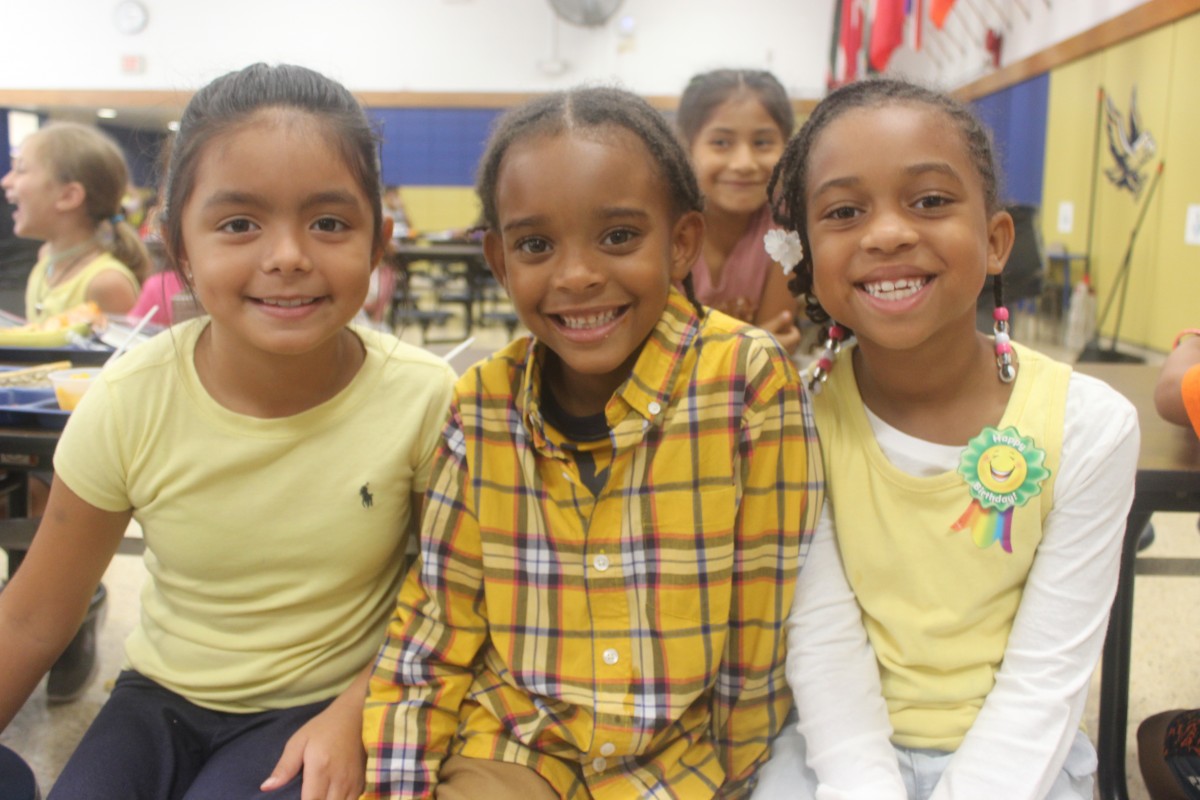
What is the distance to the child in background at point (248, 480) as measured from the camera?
1.03 m

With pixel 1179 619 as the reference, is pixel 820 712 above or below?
above

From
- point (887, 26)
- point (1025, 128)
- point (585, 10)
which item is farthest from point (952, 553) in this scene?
point (585, 10)

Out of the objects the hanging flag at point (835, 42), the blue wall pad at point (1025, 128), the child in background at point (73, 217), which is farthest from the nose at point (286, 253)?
the hanging flag at point (835, 42)

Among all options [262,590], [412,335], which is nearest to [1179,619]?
[262,590]

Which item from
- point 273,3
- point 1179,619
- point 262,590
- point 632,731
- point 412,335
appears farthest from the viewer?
point 273,3

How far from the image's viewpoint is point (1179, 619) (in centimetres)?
225

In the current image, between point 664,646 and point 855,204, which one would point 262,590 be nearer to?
point 664,646

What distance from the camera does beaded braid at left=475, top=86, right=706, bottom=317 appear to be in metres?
1.04

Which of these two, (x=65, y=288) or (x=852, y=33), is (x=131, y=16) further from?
(x=65, y=288)

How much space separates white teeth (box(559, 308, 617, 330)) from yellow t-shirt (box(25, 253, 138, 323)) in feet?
6.89

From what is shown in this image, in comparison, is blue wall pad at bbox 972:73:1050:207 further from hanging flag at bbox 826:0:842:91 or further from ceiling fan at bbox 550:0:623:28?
ceiling fan at bbox 550:0:623:28

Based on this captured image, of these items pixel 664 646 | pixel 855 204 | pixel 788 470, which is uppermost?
pixel 855 204

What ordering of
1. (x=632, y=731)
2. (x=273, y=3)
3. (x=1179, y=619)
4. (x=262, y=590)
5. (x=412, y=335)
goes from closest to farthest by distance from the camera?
(x=632, y=731) → (x=262, y=590) → (x=1179, y=619) → (x=412, y=335) → (x=273, y=3)

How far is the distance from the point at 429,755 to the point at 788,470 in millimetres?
517
